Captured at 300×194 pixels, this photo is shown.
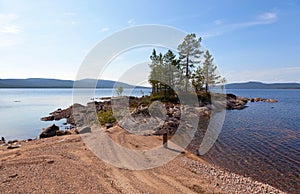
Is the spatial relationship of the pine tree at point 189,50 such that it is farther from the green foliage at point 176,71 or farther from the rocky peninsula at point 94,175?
the rocky peninsula at point 94,175

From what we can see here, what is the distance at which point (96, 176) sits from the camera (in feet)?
28.8

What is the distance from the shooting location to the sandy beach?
784cm

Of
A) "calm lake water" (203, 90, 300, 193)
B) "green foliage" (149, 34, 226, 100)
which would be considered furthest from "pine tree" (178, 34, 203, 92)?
"calm lake water" (203, 90, 300, 193)

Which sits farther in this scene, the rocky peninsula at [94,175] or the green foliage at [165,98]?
the green foliage at [165,98]

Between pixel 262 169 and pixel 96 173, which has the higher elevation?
pixel 96 173

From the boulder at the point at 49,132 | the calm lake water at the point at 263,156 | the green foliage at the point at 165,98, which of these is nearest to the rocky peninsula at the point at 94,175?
the calm lake water at the point at 263,156

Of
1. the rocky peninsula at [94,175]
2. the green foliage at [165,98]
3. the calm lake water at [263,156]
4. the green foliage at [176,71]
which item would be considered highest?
the green foliage at [176,71]

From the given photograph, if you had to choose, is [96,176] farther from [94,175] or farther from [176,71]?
[176,71]

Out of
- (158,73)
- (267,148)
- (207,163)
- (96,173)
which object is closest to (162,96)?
(158,73)

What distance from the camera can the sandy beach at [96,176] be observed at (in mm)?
7844

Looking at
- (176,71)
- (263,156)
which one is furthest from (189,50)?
(263,156)

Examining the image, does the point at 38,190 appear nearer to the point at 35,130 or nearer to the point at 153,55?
the point at 35,130

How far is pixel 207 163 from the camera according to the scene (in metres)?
11.9

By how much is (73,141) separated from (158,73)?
29.8 meters
